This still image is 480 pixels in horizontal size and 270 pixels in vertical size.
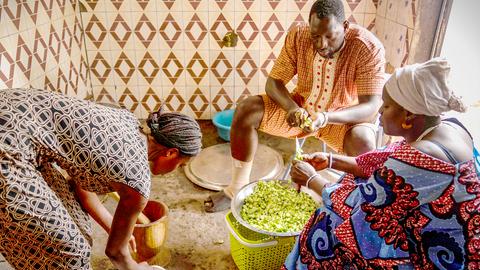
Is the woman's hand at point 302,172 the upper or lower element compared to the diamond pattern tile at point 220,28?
lower

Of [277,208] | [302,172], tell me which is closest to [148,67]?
[277,208]

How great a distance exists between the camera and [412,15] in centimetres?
284

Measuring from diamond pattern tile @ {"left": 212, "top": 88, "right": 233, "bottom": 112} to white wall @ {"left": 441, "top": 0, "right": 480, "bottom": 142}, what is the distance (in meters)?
2.00

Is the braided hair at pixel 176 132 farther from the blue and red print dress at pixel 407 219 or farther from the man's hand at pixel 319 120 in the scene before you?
the man's hand at pixel 319 120

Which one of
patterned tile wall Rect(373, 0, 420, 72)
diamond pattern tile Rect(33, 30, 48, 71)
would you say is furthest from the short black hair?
diamond pattern tile Rect(33, 30, 48, 71)

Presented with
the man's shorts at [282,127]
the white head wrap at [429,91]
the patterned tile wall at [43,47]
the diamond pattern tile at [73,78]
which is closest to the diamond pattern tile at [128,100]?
the patterned tile wall at [43,47]

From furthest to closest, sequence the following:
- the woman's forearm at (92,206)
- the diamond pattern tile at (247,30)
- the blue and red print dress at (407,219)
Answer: the diamond pattern tile at (247,30) < the woman's forearm at (92,206) < the blue and red print dress at (407,219)

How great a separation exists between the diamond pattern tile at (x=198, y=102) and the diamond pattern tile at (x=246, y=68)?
449 mm

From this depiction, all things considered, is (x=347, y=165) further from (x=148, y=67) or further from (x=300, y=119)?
(x=148, y=67)

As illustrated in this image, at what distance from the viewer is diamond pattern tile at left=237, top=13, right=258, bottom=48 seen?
3615 millimetres

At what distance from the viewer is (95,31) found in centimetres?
370

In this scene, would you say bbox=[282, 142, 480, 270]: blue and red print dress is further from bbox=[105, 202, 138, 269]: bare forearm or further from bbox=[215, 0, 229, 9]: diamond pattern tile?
bbox=[215, 0, 229, 9]: diamond pattern tile

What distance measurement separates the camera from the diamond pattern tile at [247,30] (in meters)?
3.62

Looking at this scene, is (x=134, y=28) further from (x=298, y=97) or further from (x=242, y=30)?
(x=298, y=97)
